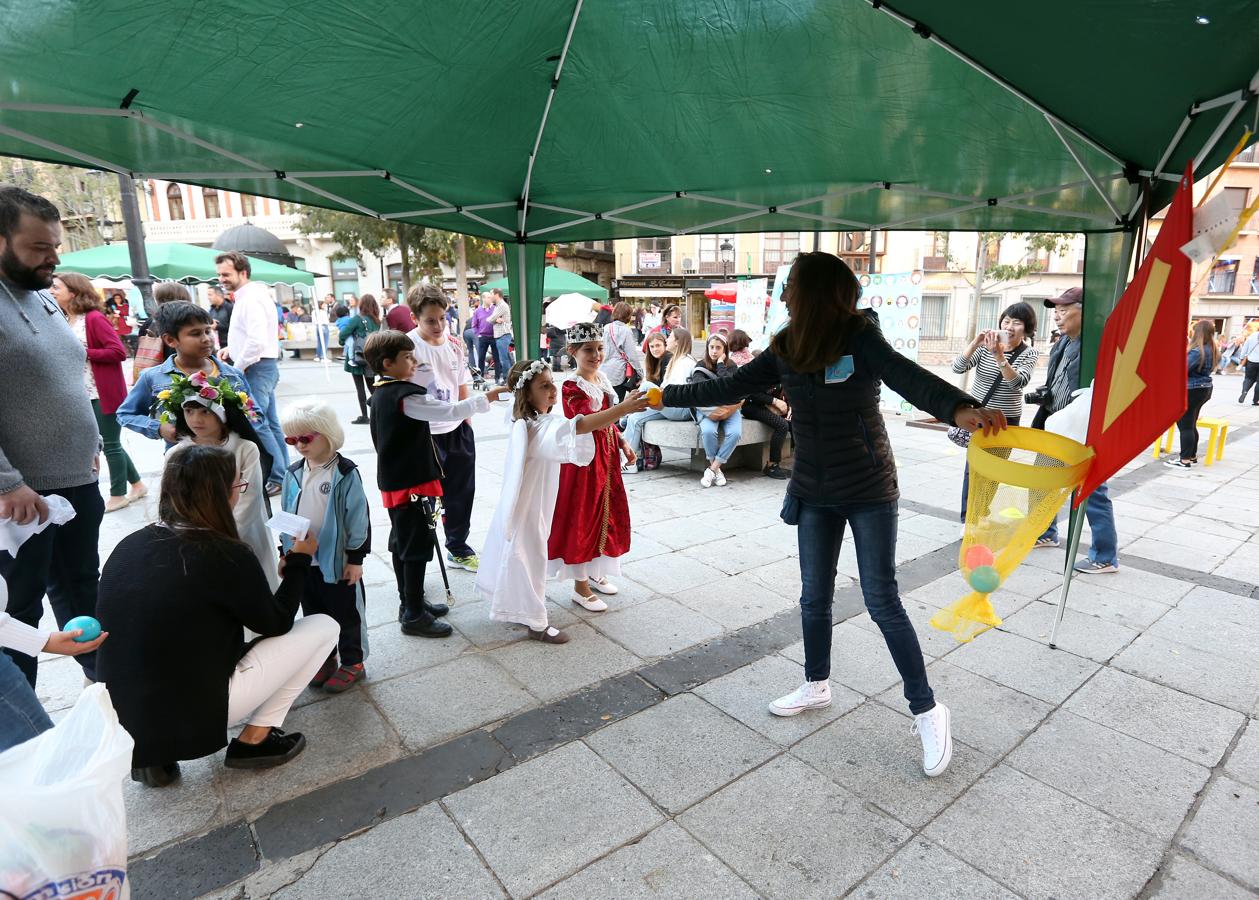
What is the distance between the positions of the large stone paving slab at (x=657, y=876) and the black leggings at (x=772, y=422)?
17.1ft

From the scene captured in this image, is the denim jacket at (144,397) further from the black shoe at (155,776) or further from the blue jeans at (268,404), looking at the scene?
the blue jeans at (268,404)

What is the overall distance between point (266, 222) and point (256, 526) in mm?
35570

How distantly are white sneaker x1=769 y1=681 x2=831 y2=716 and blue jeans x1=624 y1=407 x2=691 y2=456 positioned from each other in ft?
13.8

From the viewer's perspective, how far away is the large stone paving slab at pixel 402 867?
1890mm

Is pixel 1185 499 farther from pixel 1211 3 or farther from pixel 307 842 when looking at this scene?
pixel 307 842

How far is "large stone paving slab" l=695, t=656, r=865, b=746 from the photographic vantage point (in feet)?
8.77

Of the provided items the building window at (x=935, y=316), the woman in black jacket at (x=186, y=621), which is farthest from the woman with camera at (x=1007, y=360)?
the building window at (x=935, y=316)

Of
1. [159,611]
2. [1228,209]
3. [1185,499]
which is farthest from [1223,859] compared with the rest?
[1185,499]

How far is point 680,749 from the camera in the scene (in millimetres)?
2541

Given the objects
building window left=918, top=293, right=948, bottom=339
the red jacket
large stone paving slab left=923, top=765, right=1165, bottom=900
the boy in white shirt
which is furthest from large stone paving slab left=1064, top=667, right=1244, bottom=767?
building window left=918, top=293, right=948, bottom=339

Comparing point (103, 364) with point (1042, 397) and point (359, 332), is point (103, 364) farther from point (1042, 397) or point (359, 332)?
point (1042, 397)

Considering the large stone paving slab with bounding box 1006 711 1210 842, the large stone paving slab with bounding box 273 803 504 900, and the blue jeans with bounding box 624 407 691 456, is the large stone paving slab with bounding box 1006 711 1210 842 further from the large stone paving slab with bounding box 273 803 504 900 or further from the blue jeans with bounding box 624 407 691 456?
the blue jeans with bounding box 624 407 691 456

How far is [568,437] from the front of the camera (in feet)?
10.1

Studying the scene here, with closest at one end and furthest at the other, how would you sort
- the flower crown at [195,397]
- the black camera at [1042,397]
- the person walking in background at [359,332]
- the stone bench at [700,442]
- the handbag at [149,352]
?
the flower crown at [195,397] < the handbag at [149,352] < the black camera at [1042,397] < the stone bench at [700,442] < the person walking in background at [359,332]
